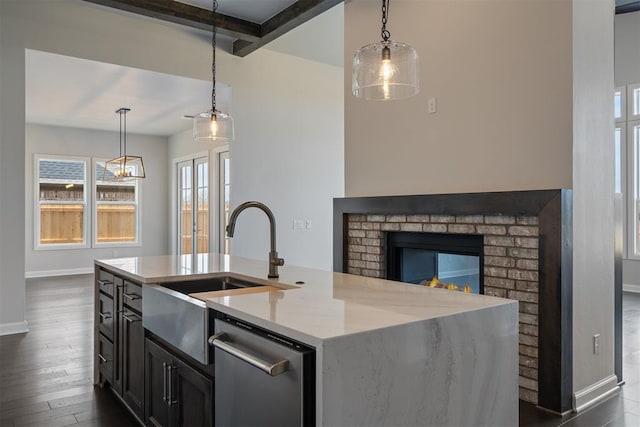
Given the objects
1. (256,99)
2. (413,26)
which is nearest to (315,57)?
(256,99)

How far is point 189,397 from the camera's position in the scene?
1932mm

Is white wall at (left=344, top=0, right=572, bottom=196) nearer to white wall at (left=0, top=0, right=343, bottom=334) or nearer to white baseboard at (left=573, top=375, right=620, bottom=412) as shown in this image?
white baseboard at (left=573, top=375, right=620, bottom=412)

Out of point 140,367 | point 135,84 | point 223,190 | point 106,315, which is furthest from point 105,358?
point 223,190

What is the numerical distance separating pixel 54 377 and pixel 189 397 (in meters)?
1.98

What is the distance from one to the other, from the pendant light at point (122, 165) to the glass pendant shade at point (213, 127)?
381cm

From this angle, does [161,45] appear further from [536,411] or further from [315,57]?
[536,411]

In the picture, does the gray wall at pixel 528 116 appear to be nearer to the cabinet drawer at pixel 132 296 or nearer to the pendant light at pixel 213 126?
the pendant light at pixel 213 126

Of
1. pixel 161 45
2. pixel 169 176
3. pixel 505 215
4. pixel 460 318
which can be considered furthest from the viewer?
pixel 169 176

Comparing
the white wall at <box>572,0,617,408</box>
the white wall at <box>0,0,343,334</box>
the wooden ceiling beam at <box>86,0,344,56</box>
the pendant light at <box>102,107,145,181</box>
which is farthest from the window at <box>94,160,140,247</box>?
the white wall at <box>572,0,617,408</box>

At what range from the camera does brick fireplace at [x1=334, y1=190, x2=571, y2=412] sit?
106 inches

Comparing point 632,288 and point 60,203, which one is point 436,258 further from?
point 60,203

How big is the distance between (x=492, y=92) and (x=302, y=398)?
2.61 m

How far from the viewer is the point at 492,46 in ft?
10.3

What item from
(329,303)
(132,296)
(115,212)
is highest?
(115,212)
